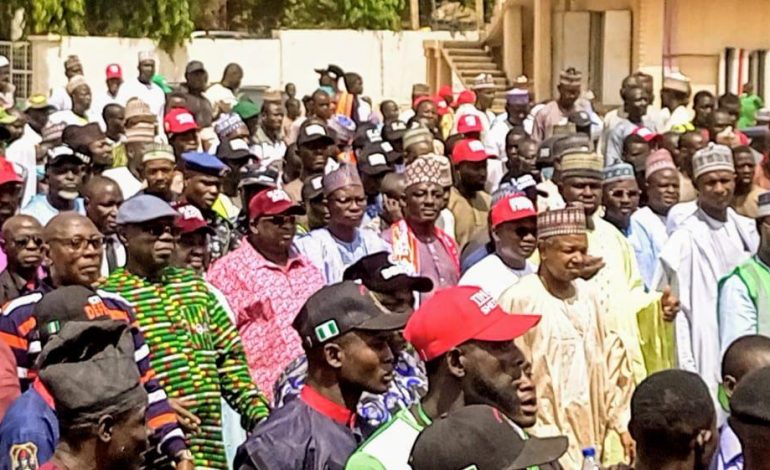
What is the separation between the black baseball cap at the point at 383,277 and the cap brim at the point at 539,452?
219 cm

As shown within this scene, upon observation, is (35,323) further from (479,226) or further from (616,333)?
(479,226)

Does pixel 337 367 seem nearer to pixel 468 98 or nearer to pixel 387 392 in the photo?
pixel 387 392

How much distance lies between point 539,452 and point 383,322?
4.38 ft

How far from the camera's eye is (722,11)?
22031 mm

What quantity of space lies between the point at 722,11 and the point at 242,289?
51.2 feet

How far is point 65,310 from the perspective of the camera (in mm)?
5887

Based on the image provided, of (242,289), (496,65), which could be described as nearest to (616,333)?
(242,289)

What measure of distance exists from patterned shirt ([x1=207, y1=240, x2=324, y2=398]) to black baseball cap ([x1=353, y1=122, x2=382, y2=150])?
5.05m

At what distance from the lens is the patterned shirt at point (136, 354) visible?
605cm

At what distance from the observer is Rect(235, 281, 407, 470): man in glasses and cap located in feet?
17.2

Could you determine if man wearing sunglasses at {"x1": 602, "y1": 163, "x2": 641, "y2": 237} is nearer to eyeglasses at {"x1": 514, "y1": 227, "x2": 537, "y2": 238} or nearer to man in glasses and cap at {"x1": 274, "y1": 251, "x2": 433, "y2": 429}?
eyeglasses at {"x1": 514, "y1": 227, "x2": 537, "y2": 238}

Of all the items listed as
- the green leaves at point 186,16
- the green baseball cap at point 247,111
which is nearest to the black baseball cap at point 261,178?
the green baseball cap at point 247,111

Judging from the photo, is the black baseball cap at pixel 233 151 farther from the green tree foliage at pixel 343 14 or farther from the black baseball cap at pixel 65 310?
the green tree foliage at pixel 343 14

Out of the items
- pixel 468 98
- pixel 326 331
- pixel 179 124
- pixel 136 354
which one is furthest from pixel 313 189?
pixel 468 98
